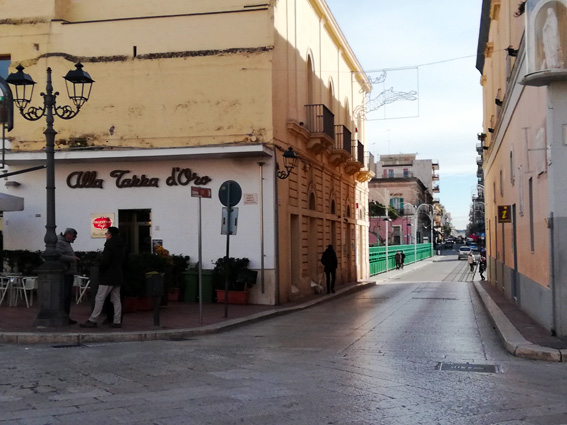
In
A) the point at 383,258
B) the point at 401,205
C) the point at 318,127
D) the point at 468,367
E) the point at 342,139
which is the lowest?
the point at 468,367

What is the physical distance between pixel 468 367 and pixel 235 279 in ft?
32.6

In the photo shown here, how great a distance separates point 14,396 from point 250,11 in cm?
Result: 1432

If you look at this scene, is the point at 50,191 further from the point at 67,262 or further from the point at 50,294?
the point at 50,294

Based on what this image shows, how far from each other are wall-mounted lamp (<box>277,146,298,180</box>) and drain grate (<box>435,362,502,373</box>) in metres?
10.5

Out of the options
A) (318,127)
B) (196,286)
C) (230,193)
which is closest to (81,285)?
(196,286)

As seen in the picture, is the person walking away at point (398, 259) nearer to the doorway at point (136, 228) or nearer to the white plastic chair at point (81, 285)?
the doorway at point (136, 228)

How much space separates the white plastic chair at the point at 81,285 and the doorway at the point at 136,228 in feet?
8.36

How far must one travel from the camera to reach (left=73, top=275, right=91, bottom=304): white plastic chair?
17.1 meters

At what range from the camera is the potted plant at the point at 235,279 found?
18.5 metres

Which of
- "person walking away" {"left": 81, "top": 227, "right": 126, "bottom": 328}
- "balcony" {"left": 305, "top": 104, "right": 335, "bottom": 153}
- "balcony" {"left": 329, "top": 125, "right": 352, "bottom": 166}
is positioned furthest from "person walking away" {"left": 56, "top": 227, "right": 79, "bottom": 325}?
"balcony" {"left": 329, "top": 125, "right": 352, "bottom": 166}

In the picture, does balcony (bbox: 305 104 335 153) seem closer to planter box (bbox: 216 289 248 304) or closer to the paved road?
planter box (bbox: 216 289 248 304)

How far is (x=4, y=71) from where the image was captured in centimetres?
2117

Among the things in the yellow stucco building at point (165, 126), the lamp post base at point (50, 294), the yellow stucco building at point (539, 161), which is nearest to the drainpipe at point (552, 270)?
the yellow stucco building at point (539, 161)

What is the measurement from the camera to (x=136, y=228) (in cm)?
2034
